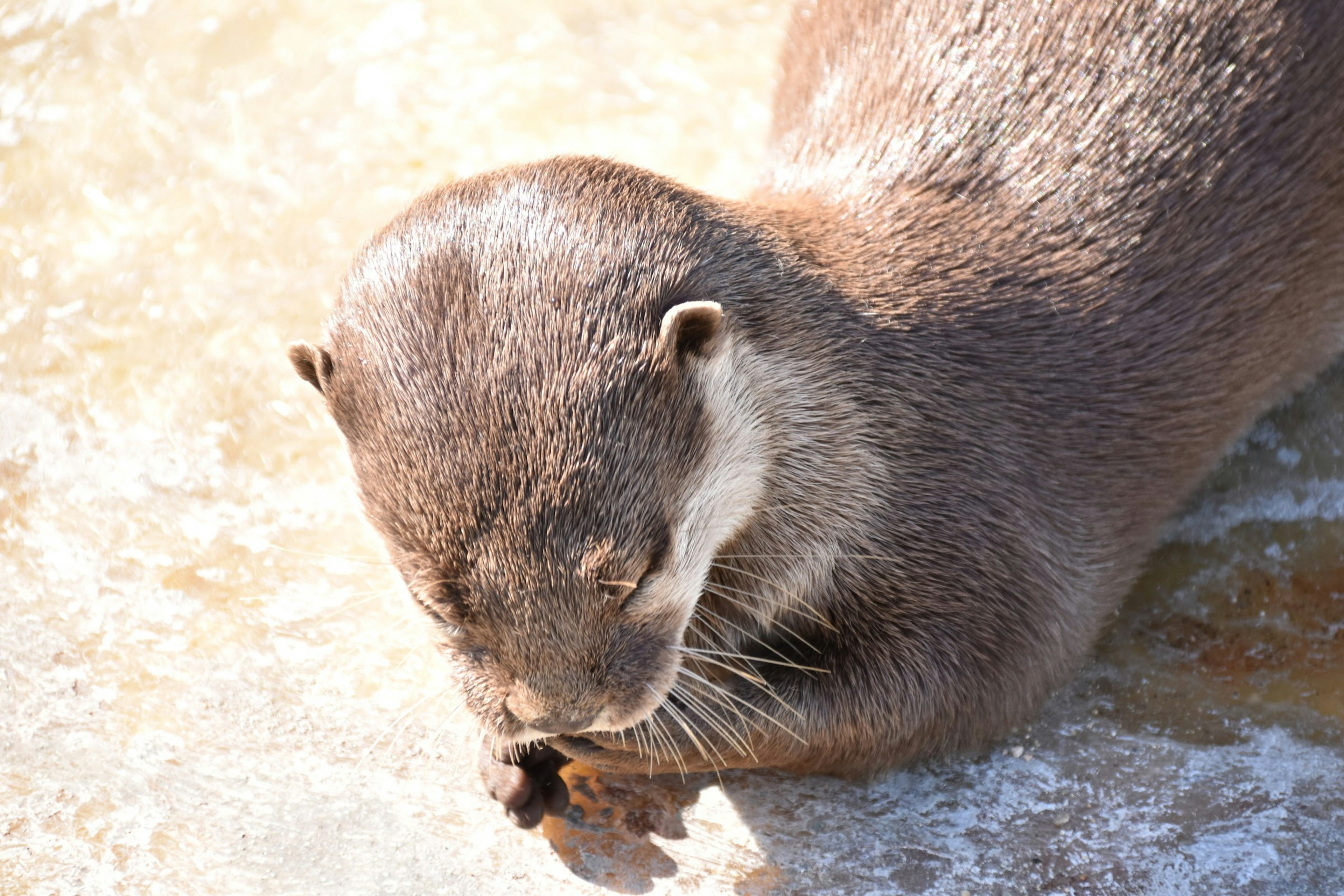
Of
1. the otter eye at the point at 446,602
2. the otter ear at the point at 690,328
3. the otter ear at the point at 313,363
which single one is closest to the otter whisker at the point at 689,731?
the otter eye at the point at 446,602

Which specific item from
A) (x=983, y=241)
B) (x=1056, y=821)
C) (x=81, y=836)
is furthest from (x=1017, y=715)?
(x=81, y=836)

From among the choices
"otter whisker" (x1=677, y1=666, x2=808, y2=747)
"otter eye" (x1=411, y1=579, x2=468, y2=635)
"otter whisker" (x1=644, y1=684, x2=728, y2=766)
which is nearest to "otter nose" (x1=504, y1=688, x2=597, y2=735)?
"otter eye" (x1=411, y1=579, x2=468, y2=635)

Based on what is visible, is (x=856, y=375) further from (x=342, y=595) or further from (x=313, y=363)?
(x=342, y=595)

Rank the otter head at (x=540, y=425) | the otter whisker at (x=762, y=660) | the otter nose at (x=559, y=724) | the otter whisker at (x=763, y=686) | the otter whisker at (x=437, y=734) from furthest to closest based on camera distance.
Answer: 1. the otter whisker at (x=437, y=734)
2. the otter whisker at (x=763, y=686)
3. the otter whisker at (x=762, y=660)
4. the otter nose at (x=559, y=724)
5. the otter head at (x=540, y=425)

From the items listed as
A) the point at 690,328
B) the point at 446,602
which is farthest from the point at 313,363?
the point at 690,328

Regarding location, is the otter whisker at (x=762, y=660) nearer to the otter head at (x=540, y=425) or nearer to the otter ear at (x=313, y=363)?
the otter head at (x=540, y=425)

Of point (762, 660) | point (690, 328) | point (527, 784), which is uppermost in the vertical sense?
point (690, 328)

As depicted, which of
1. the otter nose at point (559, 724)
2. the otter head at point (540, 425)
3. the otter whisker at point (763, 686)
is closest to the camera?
the otter head at point (540, 425)
